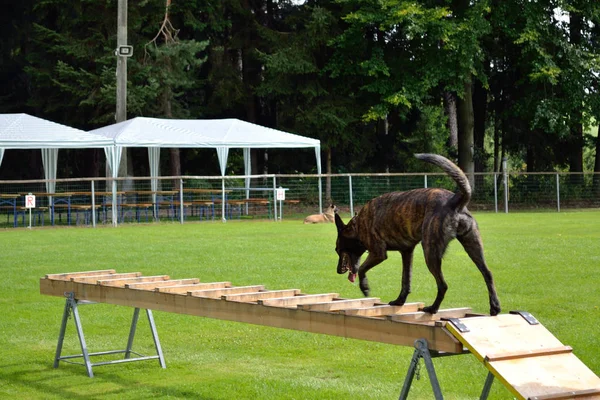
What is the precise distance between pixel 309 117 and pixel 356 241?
39258 millimetres

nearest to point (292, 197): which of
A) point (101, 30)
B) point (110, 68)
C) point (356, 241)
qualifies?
point (110, 68)

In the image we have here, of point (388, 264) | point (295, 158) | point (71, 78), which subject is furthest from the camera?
point (295, 158)

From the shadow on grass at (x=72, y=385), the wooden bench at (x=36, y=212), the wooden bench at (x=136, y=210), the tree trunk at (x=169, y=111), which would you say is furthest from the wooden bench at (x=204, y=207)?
the shadow on grass at (x=72, y=385)

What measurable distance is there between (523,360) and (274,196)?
30.1 meters

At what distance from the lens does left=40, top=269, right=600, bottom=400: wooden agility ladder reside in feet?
20.3

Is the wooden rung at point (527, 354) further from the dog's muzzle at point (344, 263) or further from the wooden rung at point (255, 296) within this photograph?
the wooden rung at point (255, 296)

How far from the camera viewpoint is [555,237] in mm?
25406

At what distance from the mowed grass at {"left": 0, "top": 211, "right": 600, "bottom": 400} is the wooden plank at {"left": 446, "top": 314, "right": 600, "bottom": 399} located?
2.63m

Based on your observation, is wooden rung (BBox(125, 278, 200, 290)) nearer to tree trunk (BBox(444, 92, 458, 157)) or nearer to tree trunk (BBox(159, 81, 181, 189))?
tree trunk (BBox(159, 81, 181, 189))

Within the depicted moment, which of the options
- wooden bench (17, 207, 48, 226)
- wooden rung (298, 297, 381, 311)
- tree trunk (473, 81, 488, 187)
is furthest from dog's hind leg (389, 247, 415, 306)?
tree trunk (473, 81, 488, 187)

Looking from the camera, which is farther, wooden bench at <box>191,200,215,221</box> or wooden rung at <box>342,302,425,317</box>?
wooden bench at <box>191,200,215,221</box>

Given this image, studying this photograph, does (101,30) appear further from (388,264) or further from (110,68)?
(388,264)

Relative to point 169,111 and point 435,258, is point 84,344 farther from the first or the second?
point 169,111

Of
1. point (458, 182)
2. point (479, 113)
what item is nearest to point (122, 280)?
point (458, 182)
